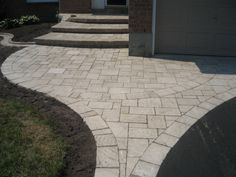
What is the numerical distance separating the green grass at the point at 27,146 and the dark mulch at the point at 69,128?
13cm

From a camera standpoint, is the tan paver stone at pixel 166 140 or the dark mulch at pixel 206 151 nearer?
the dark mulch at pixel 206 151

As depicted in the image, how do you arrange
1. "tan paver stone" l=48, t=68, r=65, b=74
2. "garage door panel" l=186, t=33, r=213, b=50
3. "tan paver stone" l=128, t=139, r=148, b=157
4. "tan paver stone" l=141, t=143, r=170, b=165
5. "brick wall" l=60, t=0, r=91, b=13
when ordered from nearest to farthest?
"tan paver stone" l=141, t=143, r=170, b=165
"tan paver stone" l=128, t=139, r=148, b=157
"tan paver stone" l=48, t=68, r=65, b=74
"garage door panel" l=186, t=33, r=213, b=50
"brick wall" l=60, t=0, r=91, b=13

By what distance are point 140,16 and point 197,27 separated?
1.59m

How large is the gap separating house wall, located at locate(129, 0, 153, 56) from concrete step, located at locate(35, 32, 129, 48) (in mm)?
759

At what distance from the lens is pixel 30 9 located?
44.6 feet

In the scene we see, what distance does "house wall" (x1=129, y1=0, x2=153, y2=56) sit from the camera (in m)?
7.86

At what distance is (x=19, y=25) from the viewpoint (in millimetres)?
12352

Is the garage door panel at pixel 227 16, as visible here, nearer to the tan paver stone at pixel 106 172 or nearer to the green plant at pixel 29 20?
the tan paver stone at pixel 106 172

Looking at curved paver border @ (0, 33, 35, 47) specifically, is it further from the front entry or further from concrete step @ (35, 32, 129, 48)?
the front entry

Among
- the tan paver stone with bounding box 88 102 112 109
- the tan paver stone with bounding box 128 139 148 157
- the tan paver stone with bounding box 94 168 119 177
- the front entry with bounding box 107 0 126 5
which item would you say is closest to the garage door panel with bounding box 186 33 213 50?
the tan paver stone with bounding box 88 102 112 109

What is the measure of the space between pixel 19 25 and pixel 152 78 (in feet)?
25.9

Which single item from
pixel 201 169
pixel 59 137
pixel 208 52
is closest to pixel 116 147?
pixel 59 137

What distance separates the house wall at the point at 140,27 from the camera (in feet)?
25.8

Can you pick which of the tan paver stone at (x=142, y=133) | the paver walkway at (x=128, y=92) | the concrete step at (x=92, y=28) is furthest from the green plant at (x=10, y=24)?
the tan paver stone at (x=142, y=133)
